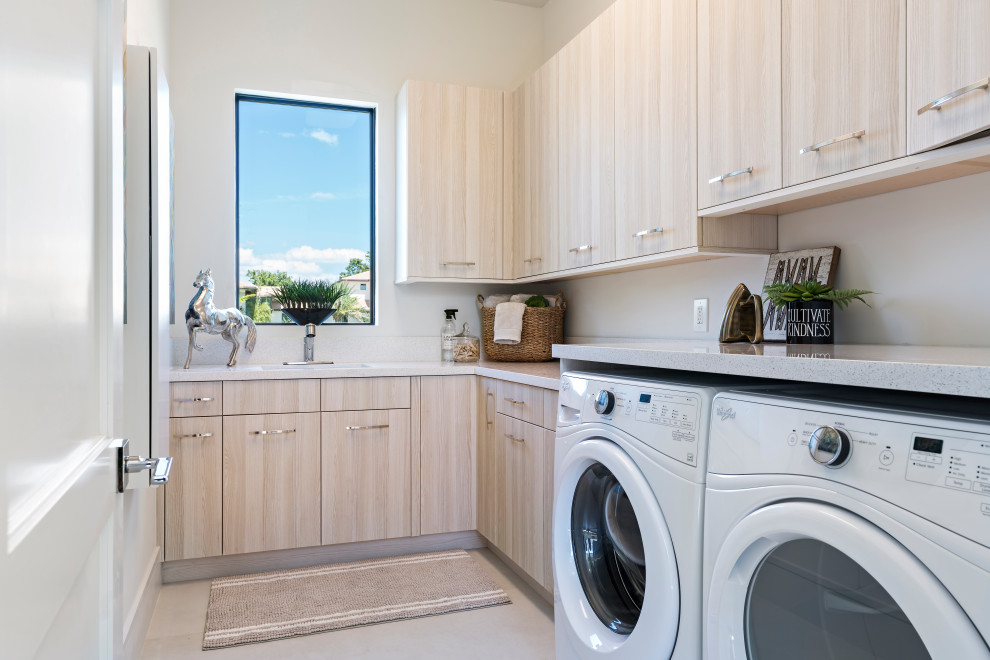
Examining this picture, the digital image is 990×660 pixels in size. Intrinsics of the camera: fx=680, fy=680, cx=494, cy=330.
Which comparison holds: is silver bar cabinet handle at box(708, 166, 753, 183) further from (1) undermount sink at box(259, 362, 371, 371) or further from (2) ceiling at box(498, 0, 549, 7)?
(2) ceiling at box(498, 0, 549, 7)

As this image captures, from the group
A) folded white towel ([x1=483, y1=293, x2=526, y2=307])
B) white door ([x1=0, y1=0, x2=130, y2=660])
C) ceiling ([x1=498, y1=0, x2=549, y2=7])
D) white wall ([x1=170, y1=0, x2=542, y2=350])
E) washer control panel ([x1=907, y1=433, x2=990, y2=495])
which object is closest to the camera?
white door ([x1=0, y1=0, x2=130, y2=660])

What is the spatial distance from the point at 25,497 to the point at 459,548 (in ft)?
9.02

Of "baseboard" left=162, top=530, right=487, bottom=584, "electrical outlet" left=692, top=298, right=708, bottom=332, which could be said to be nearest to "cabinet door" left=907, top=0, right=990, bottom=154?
"electrical outlet" left=692, top=298, right=708, bottom=332

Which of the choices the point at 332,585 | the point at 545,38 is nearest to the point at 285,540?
the point at 332,585

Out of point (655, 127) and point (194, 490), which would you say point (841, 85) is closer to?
point (655, 127)

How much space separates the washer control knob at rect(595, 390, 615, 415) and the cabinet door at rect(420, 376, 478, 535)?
1519 mm

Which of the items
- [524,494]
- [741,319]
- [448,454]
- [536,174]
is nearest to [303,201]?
[536,174]

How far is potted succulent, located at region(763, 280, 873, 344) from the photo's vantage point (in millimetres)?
1840

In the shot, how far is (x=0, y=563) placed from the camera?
0.45m

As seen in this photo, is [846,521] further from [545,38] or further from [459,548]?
[545,38]

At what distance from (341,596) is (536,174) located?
6.58ft

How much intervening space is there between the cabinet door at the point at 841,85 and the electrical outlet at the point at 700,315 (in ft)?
2.58

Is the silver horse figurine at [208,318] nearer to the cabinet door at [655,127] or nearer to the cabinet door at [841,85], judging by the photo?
the cabinet door at [655,127]

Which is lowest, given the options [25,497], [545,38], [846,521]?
[846,521]
